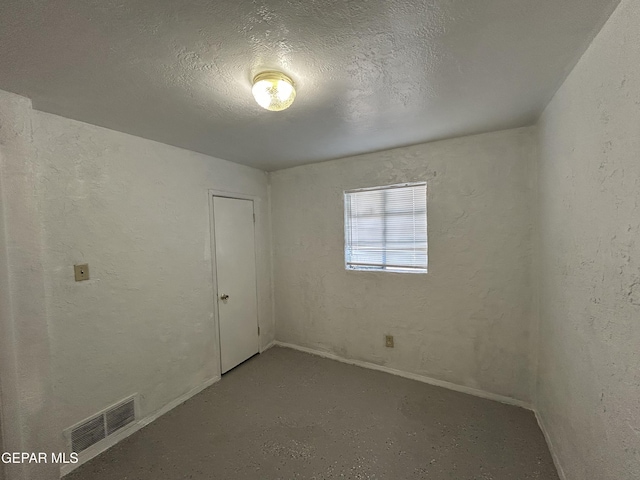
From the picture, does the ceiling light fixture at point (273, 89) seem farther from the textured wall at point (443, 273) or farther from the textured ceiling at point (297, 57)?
the textured wall at point (443, 273)

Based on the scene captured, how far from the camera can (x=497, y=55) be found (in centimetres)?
115

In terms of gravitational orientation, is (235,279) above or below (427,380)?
above

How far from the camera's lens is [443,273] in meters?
2.38

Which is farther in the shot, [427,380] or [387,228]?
[387,228]

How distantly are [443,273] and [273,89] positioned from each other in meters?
2.08

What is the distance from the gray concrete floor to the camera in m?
1.61

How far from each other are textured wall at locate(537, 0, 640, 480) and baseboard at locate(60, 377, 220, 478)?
9.07 ft

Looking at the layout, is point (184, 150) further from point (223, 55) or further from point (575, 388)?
point (575, 388)

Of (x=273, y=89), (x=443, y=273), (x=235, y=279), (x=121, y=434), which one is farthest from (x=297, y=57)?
(x=121, y=434)

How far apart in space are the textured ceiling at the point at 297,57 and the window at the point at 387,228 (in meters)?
0.85

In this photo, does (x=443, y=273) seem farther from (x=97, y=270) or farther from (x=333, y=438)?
(x=97, y=270)

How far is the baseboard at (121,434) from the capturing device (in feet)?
5.42

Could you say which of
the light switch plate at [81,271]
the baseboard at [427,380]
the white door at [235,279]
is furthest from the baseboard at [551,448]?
the light switch plate at [81,271]

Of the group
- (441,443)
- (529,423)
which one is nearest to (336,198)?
(441,443)
